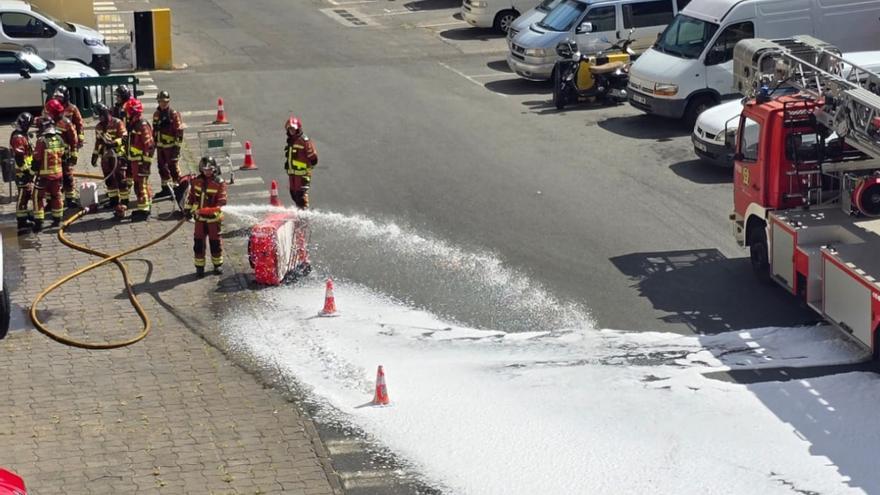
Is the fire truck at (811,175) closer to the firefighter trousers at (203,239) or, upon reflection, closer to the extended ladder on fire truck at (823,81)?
the extended ladder on fire truck at (823,81)

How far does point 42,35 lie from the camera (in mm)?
28062

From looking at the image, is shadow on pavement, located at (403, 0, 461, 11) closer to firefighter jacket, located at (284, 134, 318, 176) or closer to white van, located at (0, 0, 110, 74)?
white van, located at (0, 0, 110, 74)

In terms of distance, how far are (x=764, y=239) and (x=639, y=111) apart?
9395 mm

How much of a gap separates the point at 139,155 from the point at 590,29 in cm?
1092

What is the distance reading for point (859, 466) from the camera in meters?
11.7

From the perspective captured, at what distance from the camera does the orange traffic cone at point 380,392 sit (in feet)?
42.7

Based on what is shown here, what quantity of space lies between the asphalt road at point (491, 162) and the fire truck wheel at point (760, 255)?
0.54 feet

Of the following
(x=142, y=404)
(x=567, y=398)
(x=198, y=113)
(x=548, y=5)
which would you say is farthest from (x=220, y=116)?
(x=567, y=398)

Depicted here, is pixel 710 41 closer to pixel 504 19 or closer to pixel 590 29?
pixel 590 29

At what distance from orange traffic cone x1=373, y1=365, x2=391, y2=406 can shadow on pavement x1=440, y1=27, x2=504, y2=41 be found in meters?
20.3

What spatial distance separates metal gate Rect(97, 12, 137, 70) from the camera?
2953cm

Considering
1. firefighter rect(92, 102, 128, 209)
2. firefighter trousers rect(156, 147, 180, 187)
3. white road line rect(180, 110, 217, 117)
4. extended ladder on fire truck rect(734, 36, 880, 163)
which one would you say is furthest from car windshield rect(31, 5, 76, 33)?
extended ladder on fire truck rect(734, 36, 880, 163)

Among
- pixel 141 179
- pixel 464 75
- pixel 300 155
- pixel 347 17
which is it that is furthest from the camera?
pixel 347 17

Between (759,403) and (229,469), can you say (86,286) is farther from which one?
(759,403)
